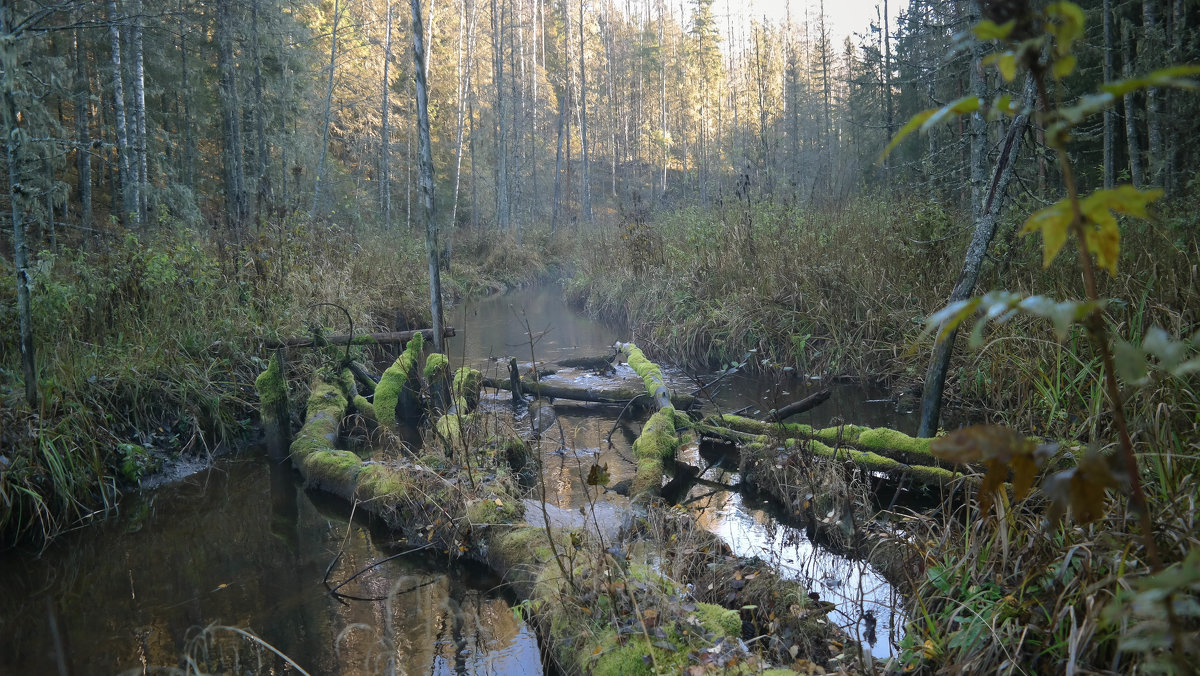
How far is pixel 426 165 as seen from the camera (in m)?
7.71

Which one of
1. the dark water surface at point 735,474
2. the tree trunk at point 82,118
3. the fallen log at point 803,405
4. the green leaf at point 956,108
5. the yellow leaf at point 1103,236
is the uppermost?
the tree trunk at point 82,118

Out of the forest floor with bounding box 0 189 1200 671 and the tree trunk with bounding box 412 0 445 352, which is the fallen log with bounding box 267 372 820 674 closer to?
the forest floor with bounding box 0 189 1200 671

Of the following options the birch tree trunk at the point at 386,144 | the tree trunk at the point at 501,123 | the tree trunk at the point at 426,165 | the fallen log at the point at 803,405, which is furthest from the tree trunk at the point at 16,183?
the tree trunk at the point at 501,123

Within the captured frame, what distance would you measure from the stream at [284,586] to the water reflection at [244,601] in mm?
12

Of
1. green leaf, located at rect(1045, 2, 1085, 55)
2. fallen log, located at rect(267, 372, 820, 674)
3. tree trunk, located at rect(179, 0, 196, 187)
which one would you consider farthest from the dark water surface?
tree trunk, located at rect(179, 0, 196, 187)

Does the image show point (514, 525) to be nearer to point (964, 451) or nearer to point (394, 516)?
point (394, 516)

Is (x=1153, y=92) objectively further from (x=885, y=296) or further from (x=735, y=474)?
(x=735, y=474)

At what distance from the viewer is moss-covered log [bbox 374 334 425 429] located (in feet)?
22.6

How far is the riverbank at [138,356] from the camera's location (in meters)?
5.04

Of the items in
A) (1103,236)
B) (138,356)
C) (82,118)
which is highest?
(82,118)

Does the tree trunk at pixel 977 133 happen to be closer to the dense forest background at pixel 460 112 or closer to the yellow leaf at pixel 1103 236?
the dense forest background at pixel 460 112

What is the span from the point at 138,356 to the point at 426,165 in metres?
3.35

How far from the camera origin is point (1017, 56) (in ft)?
3.65

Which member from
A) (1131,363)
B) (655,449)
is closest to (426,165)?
(655,449)
